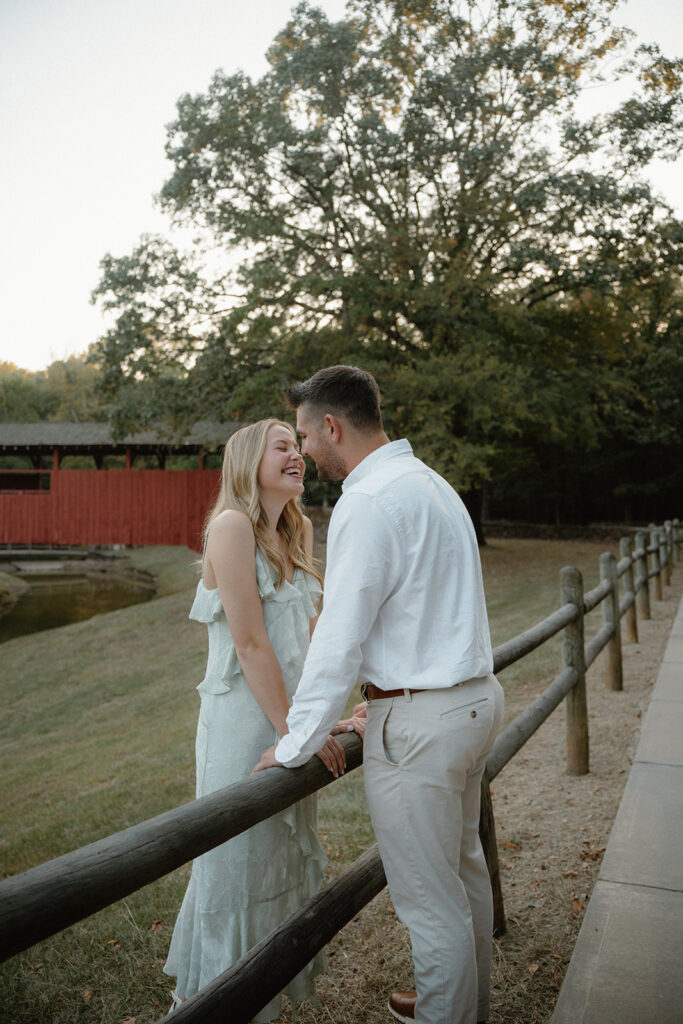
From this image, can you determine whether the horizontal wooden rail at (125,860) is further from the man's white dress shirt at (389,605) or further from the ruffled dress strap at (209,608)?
Answer: the ruffled dress strap at (209,608)

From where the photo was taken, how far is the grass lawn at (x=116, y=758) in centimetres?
371

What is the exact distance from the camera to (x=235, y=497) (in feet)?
7.89

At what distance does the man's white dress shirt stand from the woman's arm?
14.2 inches

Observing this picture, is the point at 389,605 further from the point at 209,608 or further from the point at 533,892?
the point at 533,892

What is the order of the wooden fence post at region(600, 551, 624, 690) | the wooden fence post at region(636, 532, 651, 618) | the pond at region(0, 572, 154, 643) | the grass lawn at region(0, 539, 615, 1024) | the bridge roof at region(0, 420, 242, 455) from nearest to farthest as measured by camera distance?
the grass lawn at region(0, 539, 615, 1024), the wooden fence post at region(600, 551, 624, 690), the wooden fence post at region(636, 532, 651, 618), the pond at region(0, 572, 154, 643), the bridge roof at region(0, 420, 242, 455)

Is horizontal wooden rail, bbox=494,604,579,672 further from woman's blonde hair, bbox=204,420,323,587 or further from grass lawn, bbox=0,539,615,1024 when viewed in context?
grass lawn, bbox=0,539,615,1024

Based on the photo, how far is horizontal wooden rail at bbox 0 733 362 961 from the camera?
1203 mm

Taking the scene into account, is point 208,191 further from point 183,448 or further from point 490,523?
point 490,523

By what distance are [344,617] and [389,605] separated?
14 cm

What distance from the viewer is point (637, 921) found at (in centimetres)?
294

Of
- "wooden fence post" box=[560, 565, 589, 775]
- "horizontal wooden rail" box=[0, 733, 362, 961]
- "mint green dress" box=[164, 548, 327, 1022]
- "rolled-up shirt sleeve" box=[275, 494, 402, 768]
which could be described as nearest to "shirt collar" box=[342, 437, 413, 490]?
"rolled-up shirt sleeve" box=[275, 494, 402, 768]

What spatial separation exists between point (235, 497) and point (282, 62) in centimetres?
1587

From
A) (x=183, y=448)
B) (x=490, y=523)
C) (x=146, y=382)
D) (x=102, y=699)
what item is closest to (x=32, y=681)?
(x=102, y=699)

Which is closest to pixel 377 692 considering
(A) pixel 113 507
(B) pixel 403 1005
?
(B) pixel 403 1005
